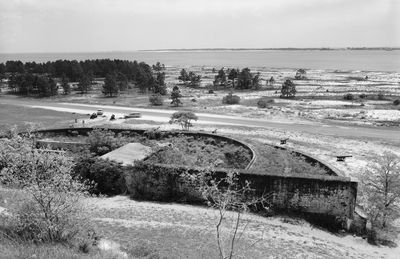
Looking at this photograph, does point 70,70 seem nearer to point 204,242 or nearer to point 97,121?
point 97,121

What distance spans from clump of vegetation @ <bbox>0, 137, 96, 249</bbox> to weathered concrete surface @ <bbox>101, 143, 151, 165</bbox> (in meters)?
11.5

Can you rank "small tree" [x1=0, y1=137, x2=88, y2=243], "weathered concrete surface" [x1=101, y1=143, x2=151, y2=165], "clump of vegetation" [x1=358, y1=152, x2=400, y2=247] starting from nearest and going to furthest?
"small tree" [x1=0, y1=137, x2=88, y2=243] → "clump of vegetation" [x1=358, y1=152, x2=400, y2=247] → "weathered concrete surface" [x1=101, y1=143, x2=151, y2=165]

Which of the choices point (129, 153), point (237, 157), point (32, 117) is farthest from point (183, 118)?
point (32, 117)

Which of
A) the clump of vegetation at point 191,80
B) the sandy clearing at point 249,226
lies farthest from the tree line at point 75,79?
the sandy clearing at point 249,226

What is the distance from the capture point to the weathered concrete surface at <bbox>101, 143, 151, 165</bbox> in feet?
89.6

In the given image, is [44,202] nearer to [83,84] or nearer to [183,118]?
[183,118]

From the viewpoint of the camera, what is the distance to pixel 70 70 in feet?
386

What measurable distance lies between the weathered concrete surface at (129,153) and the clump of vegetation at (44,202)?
1154 cm

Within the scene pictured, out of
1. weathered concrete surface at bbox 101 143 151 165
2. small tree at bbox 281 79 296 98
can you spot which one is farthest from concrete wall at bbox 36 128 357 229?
small tree at bbox 281 79 296 98

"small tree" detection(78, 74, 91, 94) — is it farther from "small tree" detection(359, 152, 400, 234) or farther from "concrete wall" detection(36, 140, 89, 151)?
"small tree" detection(359, 152, 400, 234)

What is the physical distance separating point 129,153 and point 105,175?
13.0 ft

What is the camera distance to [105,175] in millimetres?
25391

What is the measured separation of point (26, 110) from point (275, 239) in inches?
2423

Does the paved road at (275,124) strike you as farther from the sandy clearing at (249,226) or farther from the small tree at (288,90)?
the sandy clearing at (249,226)
